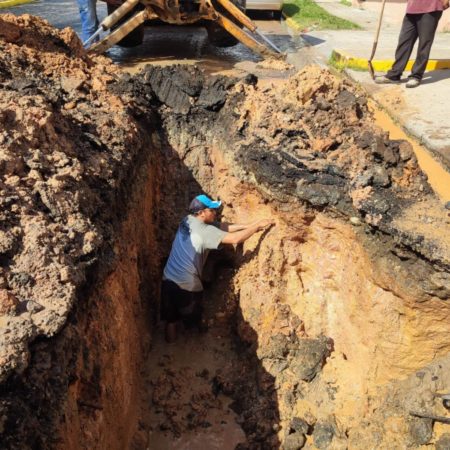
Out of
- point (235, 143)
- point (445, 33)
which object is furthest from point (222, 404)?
point (445, 33)

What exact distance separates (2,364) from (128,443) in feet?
5.88

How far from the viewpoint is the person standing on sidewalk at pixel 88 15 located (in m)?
8.15

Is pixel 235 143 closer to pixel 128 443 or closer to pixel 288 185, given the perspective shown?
pixel 288 185

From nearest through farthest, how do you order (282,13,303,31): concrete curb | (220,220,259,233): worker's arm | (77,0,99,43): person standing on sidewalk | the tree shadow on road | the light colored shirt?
1. (220,220,259,233): worker's arm
2. the light colored shirt
3. (77,0,99,43): person standing on sidewalk
4. the tree shadow on road
5. (282,13,303,31): concrete curb

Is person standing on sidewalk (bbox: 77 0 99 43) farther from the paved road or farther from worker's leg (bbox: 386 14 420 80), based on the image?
worker's leg (bbox: 386 14 420 80)

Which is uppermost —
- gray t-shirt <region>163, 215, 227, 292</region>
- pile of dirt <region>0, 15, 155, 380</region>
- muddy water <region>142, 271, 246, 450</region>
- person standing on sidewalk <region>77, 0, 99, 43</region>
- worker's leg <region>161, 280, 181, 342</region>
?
pile of dirt <region>0, 15, 155, 380</region>

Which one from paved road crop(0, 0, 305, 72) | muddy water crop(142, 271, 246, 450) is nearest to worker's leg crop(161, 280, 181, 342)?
muddy water crop(142, 271, 246, 450)

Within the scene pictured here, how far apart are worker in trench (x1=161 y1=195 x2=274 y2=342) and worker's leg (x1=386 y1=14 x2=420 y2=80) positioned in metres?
5.43

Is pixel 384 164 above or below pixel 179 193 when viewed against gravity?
above

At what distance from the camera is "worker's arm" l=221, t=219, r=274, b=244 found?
4141mm

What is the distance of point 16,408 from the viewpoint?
1941mm

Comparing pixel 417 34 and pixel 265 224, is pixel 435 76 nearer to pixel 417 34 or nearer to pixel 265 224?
pixel 417 34

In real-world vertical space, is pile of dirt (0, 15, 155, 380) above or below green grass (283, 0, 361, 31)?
above

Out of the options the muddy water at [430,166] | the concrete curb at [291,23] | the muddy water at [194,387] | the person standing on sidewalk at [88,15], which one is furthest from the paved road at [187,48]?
the muddy water at [194,387]
